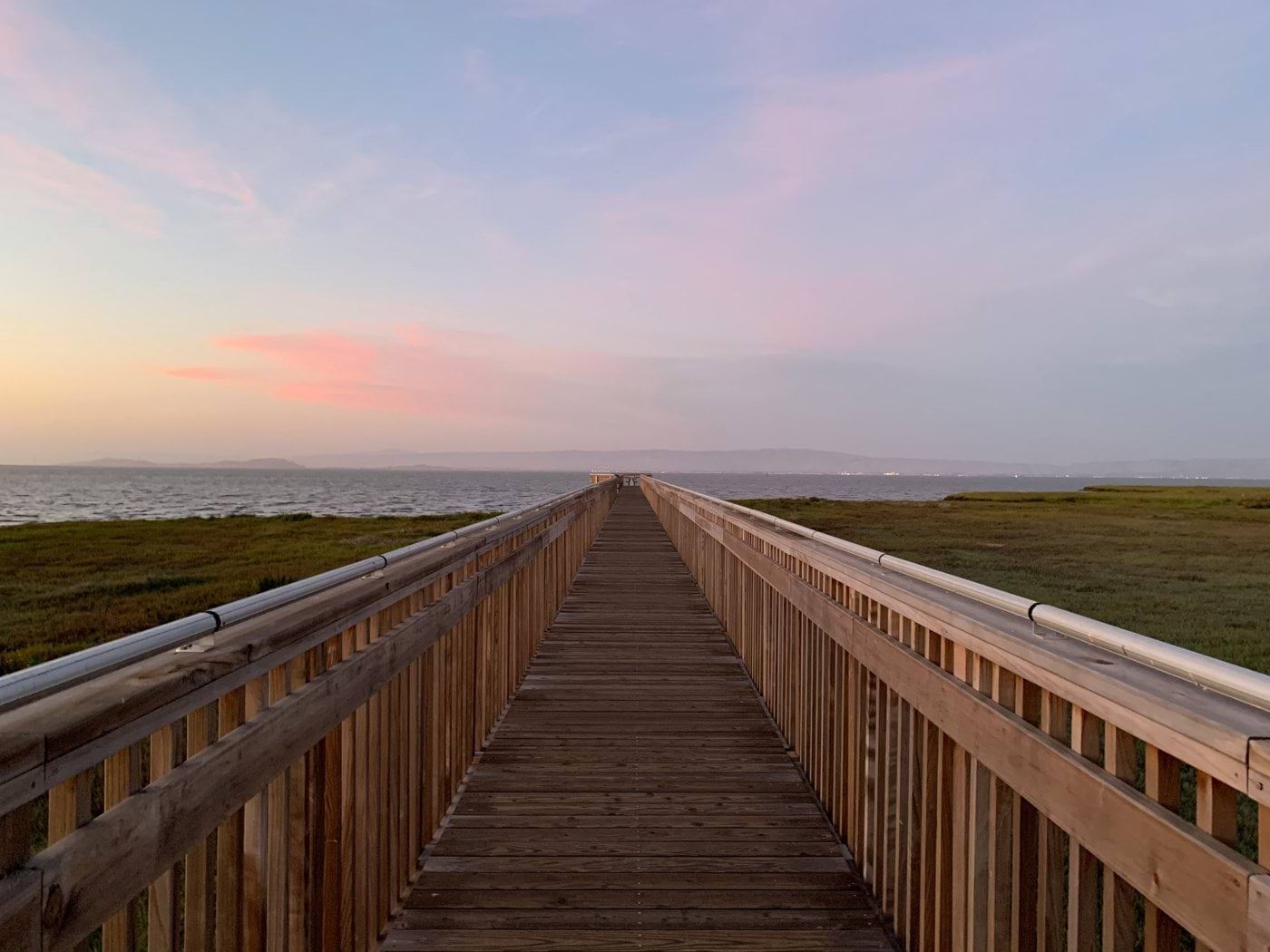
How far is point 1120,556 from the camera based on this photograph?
1916cm

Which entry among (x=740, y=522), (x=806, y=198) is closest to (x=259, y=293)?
(x=806, y=198)

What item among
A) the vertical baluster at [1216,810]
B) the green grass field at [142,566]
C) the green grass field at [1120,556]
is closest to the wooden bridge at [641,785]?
the vertical baluster at [1216,810]

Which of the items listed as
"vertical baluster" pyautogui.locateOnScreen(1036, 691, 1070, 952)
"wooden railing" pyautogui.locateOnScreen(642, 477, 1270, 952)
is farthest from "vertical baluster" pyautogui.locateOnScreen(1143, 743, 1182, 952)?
"vertical baluster" pyautogui.locateOnScreen(1036, 691, 1070, 952)

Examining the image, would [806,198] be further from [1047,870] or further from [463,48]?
[1047,870]

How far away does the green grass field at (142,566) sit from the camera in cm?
1052

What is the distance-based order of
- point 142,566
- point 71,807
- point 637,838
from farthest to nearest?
1. point 142,566
2. point 637,838
3. point 71,807

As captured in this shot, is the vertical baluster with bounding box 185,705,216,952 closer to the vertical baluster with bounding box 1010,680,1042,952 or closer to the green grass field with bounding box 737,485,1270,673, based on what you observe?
the vertical baluster with bounding box 1010,680,1042,952

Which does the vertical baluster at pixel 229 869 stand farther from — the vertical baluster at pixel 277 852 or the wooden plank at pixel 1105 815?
the wooden plank at pixel 1105 815

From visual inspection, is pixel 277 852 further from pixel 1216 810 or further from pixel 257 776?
pixel 1216 810

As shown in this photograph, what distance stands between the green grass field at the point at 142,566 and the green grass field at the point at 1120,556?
46.7 feet

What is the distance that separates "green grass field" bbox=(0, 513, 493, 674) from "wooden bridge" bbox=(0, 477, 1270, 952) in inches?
289

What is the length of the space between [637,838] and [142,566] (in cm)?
1956

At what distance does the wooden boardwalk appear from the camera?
2561 millimetres

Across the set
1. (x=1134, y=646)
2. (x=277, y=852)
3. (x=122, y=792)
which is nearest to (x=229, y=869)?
(x=277, y=852)
